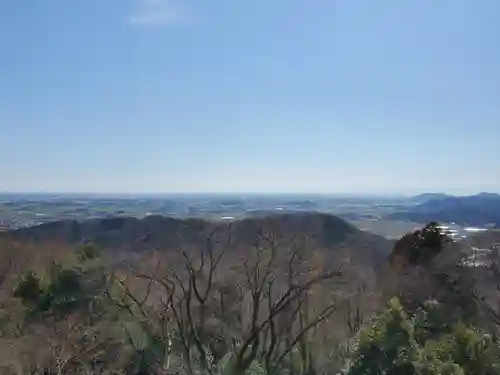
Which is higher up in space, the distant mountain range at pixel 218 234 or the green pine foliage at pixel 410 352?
the distant mountain range at pixel 218 234

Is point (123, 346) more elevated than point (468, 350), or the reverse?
point (468, 350)

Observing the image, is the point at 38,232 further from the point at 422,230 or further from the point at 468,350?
the point at 468,350

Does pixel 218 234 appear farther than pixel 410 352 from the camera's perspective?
Yes

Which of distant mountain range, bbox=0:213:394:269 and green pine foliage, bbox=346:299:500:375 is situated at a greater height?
distant mountain range, bbox=0:213:394:269

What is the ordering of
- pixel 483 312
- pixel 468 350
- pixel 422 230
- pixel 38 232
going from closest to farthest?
pixel 468 350, pixel 483 312, pixel 422 230, pixel 38 232

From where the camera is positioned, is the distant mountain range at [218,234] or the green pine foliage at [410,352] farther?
the distant mountain range at [218,234]

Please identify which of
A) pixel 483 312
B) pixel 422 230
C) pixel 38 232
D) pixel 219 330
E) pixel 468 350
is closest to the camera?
pixel 468 350

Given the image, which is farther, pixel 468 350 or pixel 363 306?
pixel 363 306

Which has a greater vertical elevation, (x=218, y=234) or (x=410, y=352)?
(x=218, y=234)

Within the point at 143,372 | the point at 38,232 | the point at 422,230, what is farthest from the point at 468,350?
the point at 38,232

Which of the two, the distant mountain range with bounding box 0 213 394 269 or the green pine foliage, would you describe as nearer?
the green pine foliage

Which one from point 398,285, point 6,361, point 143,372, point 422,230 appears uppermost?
point 422,230
